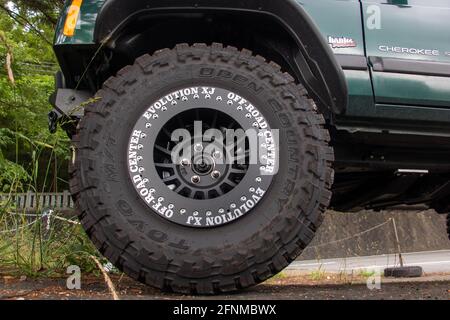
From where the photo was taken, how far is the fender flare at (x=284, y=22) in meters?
3.13

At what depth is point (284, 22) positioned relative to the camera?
10.6 feet

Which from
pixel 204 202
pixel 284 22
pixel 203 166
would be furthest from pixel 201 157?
pixel 284 22

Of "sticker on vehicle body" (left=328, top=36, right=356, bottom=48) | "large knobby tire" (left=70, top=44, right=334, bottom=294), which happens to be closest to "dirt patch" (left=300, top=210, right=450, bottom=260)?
"sticker on vehicle body" (left=328, top=36, right=356, bottom=48)

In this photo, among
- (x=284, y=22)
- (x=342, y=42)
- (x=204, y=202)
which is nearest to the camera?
(x=204, y=202)

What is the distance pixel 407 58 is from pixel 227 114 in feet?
3.79

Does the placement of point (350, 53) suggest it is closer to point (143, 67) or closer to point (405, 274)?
point (143, 67)

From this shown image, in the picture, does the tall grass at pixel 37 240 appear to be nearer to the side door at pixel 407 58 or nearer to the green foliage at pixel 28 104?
the green foliage at pixel 28 104

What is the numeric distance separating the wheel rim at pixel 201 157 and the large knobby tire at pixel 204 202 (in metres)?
0.02

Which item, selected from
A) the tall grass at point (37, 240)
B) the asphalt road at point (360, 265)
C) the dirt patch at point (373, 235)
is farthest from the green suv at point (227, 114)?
the dirt patch at point (373, 235)

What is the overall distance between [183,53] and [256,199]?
0.83 meters

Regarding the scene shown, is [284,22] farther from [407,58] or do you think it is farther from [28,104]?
[28,104]

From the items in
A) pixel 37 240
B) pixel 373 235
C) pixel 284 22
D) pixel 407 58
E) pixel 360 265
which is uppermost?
pixel 284 22

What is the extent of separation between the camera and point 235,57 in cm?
306

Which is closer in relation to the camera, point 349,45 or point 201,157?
point 201,157
